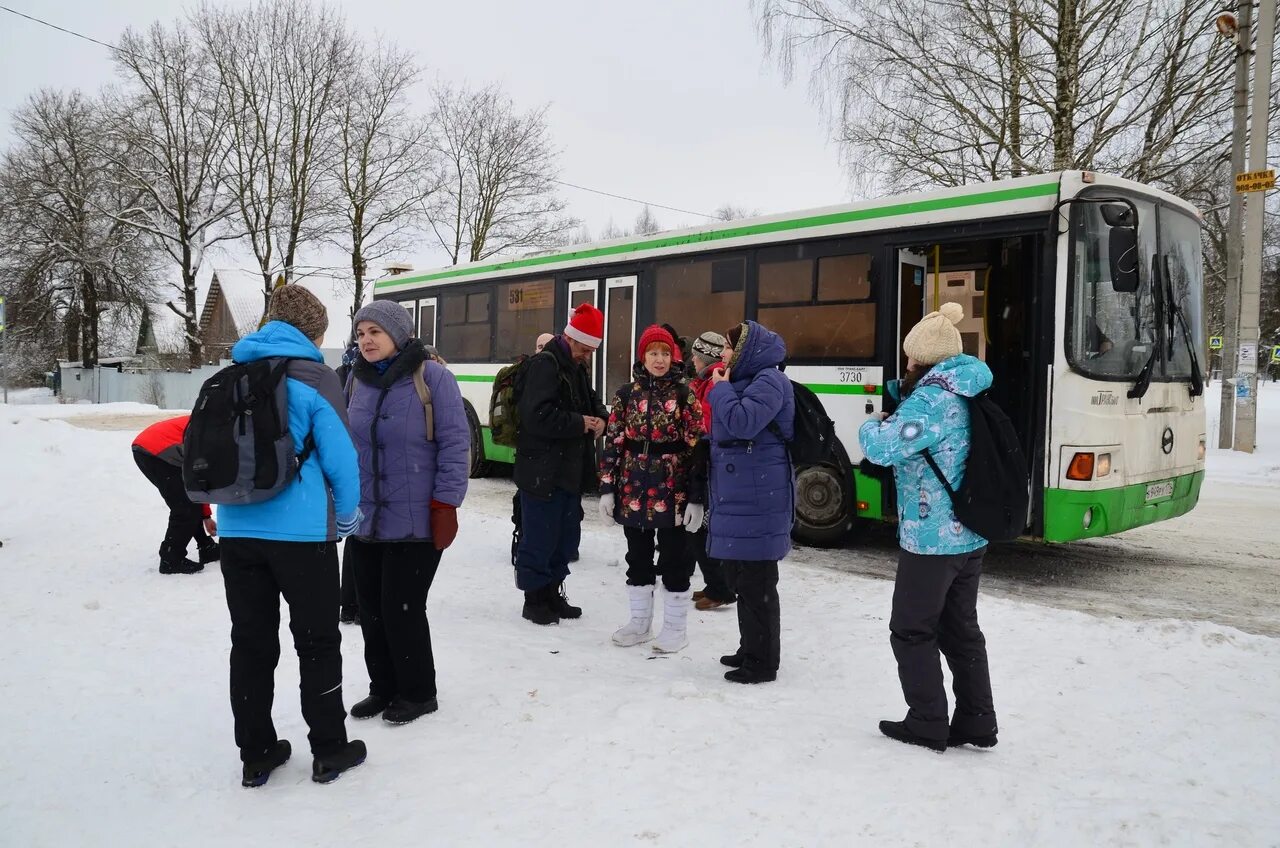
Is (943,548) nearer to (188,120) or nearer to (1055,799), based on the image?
(1055,799)

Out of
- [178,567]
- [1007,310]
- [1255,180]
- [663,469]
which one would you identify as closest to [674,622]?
[663,469]

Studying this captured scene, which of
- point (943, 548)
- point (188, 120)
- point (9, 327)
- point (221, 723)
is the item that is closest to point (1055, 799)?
point (943, 548)

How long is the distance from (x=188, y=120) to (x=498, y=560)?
32551mm

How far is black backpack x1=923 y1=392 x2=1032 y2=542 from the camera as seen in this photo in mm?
3338

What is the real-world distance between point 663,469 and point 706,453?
250 mm

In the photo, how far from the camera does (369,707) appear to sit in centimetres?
378

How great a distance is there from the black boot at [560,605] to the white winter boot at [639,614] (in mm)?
533

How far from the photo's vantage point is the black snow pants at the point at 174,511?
6062 millimetres

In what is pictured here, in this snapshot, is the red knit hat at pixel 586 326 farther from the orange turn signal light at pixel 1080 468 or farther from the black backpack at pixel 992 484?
the orange turn signal light at pixel 1080 468

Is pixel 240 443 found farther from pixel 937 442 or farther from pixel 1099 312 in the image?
pixel 1099 312

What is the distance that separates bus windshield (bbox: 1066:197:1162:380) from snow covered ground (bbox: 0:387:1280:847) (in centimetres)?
202

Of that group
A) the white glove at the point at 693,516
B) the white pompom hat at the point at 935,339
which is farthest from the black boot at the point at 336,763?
the white pompom hat at the point at 935,339

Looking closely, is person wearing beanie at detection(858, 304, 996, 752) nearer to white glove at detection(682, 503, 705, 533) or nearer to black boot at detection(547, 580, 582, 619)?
white glove at detection(682, 503, 705, 533)

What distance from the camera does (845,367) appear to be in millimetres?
7398
